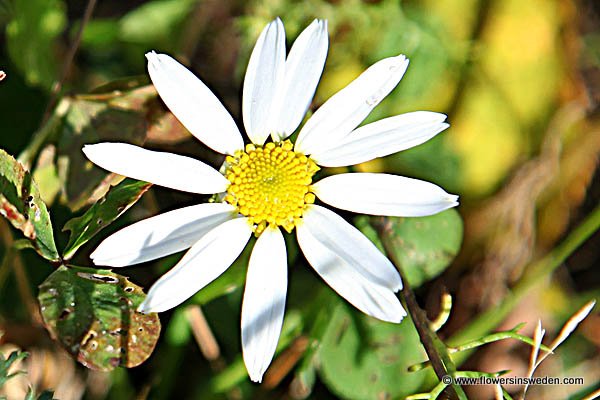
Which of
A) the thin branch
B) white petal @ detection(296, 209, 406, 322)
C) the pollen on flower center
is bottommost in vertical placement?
the thin branch

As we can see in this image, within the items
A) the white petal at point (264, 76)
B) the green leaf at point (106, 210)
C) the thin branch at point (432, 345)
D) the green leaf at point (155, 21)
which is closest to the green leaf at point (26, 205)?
the green leaf at point (106, 210)

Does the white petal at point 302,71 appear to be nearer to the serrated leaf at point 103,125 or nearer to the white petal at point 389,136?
the white petal at point 389,136

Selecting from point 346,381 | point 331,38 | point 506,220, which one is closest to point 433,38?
point 331,38

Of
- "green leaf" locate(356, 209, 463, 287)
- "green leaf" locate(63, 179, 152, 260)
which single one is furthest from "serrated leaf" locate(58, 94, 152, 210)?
"green leaf" locate(356, 209, 463, 287)

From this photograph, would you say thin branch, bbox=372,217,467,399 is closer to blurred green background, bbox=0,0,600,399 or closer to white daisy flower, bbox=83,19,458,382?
white daisy flower, bbox=83,19,458,382

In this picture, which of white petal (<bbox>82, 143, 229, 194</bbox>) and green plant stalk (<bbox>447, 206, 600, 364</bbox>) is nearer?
white petal (<bbox>82, 143, 229, 194</bbox>)

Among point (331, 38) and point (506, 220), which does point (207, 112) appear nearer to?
point (331, 38)
